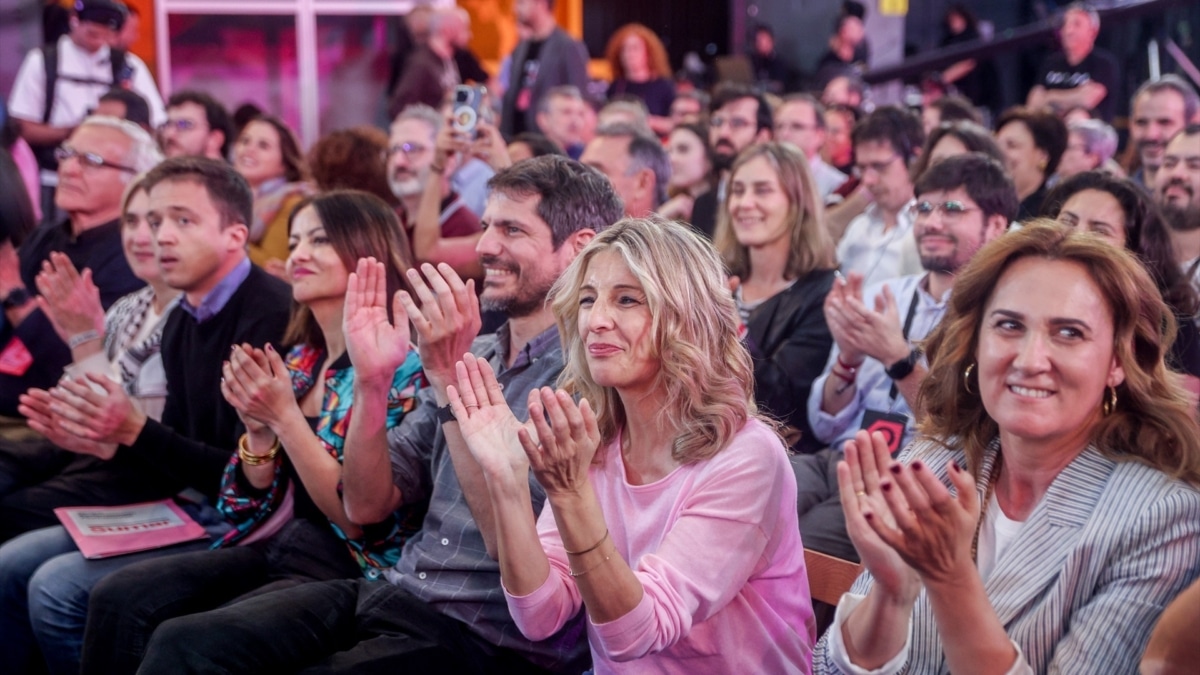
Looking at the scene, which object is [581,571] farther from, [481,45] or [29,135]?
[481,45]

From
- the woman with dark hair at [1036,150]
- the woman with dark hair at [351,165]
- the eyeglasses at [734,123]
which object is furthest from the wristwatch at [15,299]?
the woman with dark hair at [1036,150]

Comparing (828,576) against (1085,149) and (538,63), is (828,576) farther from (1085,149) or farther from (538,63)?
(538,63)

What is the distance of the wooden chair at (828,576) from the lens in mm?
2207

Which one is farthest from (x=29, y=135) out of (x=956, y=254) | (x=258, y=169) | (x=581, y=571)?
(x=581, y=571)

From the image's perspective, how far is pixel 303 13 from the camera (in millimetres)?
9203

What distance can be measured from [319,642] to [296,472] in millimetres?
570

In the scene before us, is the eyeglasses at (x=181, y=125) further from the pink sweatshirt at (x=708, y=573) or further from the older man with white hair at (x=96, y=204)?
the pink sweatshirt at (x=708, y=573)

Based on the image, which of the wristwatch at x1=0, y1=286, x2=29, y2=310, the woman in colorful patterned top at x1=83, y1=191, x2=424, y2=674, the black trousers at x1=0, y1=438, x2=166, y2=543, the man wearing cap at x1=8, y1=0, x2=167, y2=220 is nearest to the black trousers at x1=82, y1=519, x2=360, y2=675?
the woman in colorful patterned top at x1=83, y1=191, x2=424, y2=674

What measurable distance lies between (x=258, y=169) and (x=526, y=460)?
3562 mm

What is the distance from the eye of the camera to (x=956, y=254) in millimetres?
3158

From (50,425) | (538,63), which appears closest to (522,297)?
(50,425)

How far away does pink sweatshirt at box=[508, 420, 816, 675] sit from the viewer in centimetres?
176

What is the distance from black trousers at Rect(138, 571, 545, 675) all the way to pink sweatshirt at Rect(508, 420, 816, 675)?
0.41 meters

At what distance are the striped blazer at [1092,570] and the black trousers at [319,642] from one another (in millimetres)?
901
